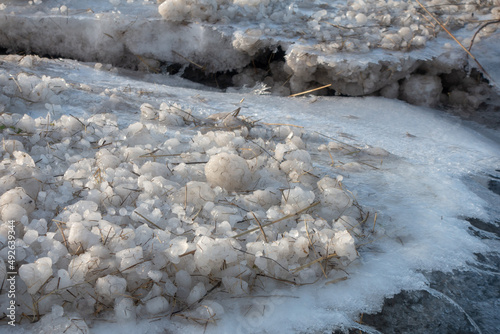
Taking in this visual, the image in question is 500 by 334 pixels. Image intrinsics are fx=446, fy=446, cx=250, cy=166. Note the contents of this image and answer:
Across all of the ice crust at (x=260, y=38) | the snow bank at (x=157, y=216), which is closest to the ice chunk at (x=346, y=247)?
the snow bank at (x=157, y=216)

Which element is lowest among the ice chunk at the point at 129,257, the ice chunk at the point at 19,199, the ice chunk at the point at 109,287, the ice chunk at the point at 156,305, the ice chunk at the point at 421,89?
the ice chunk at the point at 156,305

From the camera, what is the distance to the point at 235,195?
1.77m

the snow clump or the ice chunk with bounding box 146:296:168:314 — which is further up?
the snow clump

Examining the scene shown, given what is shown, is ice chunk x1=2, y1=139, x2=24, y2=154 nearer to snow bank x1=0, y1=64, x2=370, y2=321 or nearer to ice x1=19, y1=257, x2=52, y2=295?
snow bank x1=0, y1=64, x2=370, y2=321

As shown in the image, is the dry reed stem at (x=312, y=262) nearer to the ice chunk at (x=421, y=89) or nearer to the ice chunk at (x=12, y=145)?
the ice chunk at (x=12, y=145)

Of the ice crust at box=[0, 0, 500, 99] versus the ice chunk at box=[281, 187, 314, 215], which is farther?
the ice crust at box=[0, 0, 500, 99]

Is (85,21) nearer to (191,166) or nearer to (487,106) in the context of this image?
(191,166)

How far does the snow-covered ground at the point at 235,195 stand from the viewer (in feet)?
4.20

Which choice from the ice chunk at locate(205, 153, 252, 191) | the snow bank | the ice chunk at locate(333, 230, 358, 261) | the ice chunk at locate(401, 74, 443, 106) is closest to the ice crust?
the ice chunk at locate(401, 74, 443, 106)

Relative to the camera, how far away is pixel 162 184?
1691 millimetres

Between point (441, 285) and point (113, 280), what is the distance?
3.36 ft

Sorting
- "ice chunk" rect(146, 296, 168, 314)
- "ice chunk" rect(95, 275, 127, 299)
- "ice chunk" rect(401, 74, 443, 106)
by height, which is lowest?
"ice chunk" rect(146, 296, 168, 314)

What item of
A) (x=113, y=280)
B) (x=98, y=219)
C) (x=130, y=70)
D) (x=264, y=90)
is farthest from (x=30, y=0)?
(x=113, y=280)

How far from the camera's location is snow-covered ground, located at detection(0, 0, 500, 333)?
1.28m
